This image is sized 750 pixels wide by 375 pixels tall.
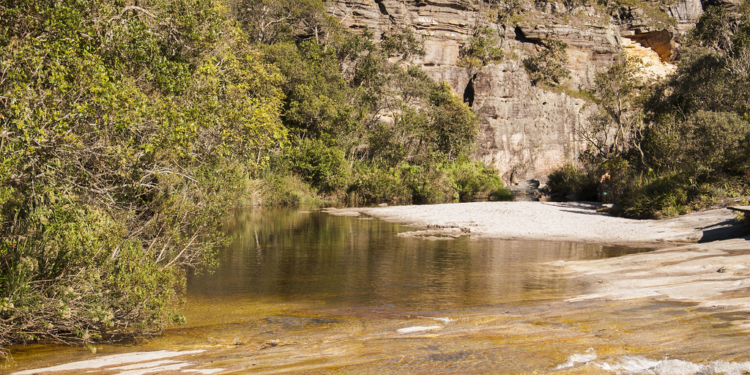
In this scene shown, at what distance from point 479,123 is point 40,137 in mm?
56886

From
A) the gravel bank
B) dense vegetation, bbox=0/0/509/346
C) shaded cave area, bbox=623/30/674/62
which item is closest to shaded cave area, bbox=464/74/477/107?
shaded cave area, bbox=623/30/674/62

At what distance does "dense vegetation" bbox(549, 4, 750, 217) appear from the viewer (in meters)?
24.1

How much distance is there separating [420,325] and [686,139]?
83.8ft

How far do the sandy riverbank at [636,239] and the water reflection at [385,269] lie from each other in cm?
127

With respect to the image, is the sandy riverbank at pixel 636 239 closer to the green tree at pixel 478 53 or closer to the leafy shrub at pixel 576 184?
the leafy shrub at pixel 576 184

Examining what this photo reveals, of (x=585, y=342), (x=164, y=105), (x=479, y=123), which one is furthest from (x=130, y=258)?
(x=479, y=123)

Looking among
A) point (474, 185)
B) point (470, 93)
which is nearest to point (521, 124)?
point (470, 93)

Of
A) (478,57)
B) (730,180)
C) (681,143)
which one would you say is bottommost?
(730,180)

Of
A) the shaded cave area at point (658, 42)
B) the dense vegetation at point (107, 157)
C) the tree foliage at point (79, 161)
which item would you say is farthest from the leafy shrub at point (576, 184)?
the tree foliage at point (79, 161)

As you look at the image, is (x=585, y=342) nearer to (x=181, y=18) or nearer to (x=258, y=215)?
(x=181, y=18)

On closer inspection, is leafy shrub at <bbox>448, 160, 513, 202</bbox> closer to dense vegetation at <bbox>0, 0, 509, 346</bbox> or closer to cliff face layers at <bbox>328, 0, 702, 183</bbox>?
cliff face layers at <bbox>328, 0, 702, 183</bbox>

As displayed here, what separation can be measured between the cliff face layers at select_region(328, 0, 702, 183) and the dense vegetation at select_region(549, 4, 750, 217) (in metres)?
13.4

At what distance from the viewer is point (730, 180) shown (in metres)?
23.8

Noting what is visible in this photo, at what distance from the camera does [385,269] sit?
15219mm
